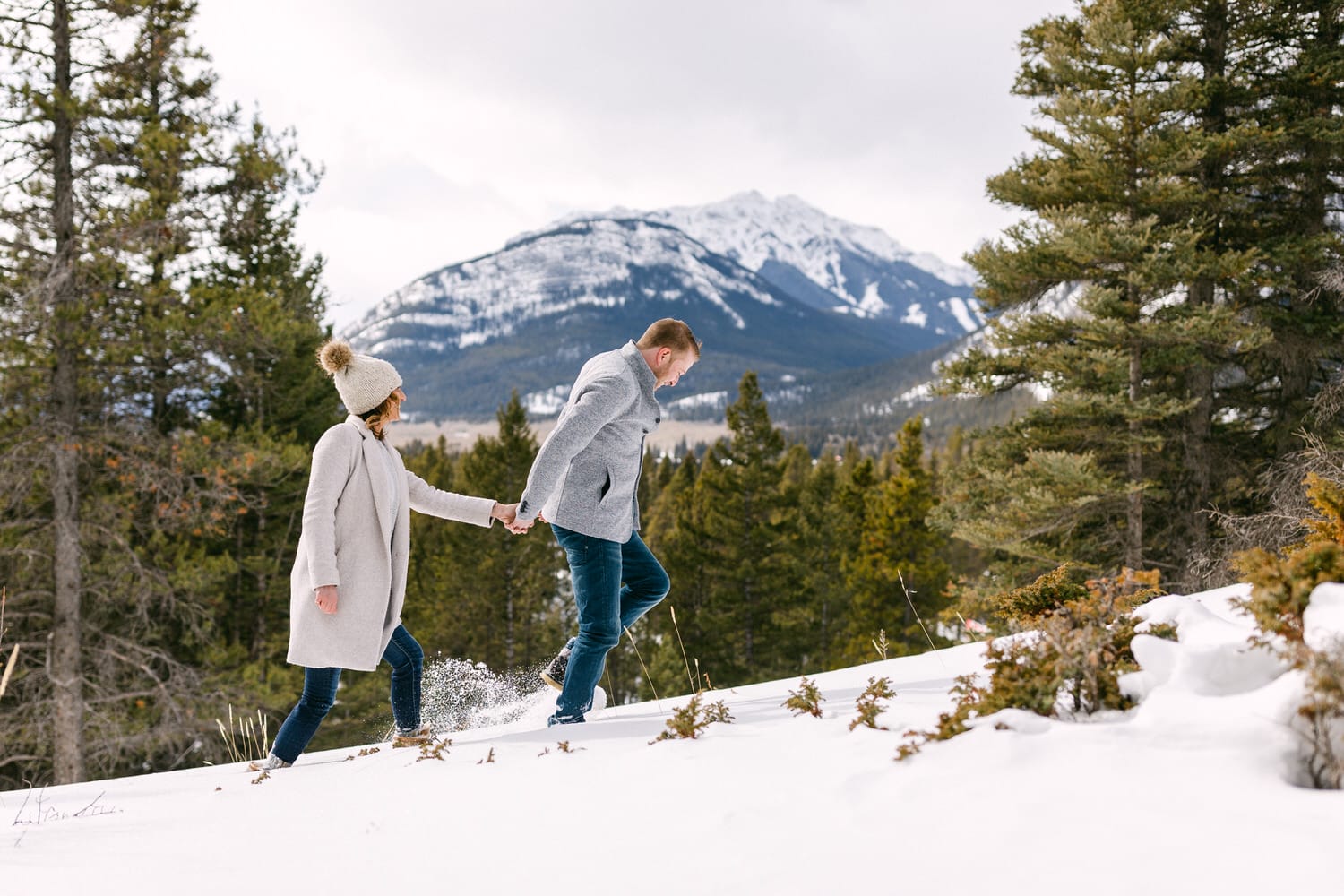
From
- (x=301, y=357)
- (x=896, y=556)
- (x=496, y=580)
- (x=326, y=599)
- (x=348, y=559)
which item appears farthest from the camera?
(x=896, y=556)

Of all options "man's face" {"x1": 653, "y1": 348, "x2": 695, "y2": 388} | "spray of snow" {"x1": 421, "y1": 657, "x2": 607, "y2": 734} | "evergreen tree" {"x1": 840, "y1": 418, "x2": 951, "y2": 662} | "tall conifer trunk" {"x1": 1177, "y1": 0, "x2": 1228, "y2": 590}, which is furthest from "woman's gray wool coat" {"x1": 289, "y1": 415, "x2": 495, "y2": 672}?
"evergreen tree" {"x1": 840, "y1": 418, "x2": 951, "y2": 662}

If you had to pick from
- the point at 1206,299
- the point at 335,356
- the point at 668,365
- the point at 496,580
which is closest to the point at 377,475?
the point at 335,356

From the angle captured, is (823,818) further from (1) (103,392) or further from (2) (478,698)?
(1) (103,392)

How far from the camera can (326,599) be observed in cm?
376

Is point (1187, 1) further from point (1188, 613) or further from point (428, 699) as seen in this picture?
point (428, 699)

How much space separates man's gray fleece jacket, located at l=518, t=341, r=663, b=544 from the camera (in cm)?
369

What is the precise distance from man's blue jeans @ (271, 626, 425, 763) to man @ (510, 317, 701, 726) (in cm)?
92

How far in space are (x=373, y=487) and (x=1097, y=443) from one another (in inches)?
515

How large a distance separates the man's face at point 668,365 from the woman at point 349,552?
1.11m

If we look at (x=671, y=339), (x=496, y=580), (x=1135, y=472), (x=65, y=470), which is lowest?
(x=496, y=580)

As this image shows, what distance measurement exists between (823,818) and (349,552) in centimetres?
269

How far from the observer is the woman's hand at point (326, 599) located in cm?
375

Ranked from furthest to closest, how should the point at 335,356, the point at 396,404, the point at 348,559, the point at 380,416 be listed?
the point at 396,404 → the point at 380,416 → the point at 335,356 → the point at 348,559

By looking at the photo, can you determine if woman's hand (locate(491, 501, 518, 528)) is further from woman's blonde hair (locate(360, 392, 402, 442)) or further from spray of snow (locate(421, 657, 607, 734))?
spray of snow (locate(421, 657, 607, 734))
